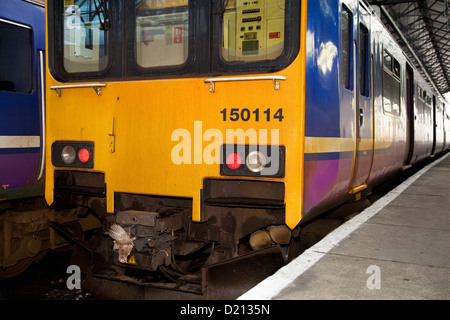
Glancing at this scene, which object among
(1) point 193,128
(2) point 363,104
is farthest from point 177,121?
(2) point 363,104

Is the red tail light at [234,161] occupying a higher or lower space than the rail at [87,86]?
lower

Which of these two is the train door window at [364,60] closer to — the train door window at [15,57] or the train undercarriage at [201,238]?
the train undercarriage at [201,238]

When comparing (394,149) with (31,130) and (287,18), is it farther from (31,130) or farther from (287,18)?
(31,130)

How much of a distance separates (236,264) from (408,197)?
4.38 m

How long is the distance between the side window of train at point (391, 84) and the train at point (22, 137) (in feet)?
14.5

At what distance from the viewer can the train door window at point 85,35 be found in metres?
3.83

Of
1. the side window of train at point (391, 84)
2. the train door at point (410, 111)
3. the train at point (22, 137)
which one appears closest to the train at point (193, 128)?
the train at point (22, 137)

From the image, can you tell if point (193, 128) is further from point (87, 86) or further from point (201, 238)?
point (87, 86)

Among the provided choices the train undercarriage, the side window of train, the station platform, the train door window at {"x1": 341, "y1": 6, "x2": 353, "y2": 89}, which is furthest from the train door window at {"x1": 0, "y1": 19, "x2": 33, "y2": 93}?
the side window of train

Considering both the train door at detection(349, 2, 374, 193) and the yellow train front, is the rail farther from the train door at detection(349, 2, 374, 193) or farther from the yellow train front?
the train door at detection(349, 2, 374, 193)

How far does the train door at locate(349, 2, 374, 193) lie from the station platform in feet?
1.73

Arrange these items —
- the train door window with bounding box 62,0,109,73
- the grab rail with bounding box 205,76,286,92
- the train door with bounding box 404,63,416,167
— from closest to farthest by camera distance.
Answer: the grab rail with bounding box 205,76,286,92
the train door window with bounding box 62,0,109,73
the train door with bounding box 404,63,416,167

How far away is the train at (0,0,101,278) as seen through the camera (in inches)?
182
